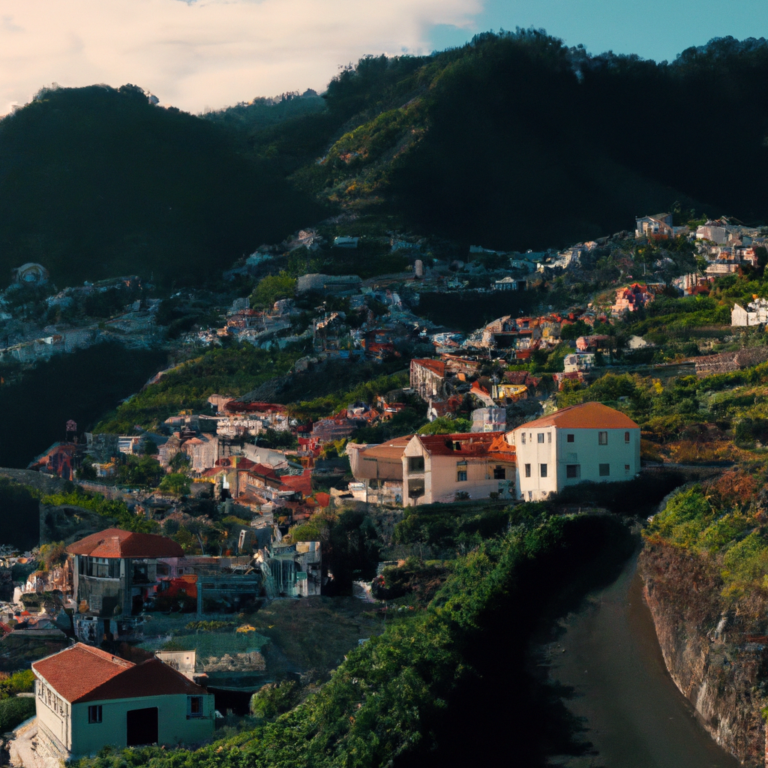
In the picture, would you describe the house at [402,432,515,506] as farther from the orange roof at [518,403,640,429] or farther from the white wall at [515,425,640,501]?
the white wall at [515,425,640,501]

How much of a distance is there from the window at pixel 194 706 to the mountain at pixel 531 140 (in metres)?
88.8

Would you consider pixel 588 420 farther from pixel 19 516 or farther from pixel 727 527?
pixel 19 516

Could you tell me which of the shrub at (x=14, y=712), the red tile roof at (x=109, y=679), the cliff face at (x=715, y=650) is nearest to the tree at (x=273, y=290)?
the shrub at (x=14, y=712)

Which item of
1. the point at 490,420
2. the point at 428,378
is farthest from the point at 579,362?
the point at 490,420

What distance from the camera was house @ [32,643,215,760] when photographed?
27125 millimetres

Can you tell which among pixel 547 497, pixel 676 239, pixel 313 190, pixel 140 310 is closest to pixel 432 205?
pixel 313 190

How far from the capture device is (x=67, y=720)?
27.1 metres

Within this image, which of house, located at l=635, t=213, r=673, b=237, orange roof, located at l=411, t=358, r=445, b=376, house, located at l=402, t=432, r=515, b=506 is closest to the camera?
house, located at l=402, t=432, r=515, b=506

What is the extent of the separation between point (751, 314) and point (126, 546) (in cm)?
3179

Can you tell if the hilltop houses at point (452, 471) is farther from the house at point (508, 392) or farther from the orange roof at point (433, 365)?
the orange roof at point (433, 365)

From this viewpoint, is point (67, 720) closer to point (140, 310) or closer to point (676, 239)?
point (676, 239)

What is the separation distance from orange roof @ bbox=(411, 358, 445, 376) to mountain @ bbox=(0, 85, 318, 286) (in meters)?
50.2

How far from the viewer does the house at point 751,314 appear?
58875mm

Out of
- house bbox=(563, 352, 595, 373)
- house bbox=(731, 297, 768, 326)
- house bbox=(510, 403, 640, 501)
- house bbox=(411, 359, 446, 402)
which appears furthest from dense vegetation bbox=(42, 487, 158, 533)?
house bbox=(731, 297, 768, 326)
